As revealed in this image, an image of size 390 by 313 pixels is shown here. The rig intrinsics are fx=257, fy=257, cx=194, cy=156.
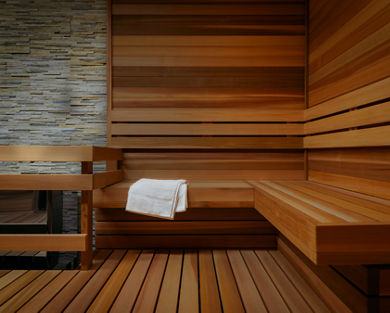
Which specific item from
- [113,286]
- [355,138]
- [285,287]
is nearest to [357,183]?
[355,138]

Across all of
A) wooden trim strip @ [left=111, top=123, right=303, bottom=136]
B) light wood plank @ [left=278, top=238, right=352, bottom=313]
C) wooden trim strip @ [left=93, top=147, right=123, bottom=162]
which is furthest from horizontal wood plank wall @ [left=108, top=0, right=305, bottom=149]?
light wood plank @ [left=278, top=238, right=352, bottom=313]

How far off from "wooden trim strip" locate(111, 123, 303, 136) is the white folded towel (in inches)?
23.1

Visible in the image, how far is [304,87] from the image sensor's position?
7.33ft

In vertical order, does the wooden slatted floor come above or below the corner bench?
below

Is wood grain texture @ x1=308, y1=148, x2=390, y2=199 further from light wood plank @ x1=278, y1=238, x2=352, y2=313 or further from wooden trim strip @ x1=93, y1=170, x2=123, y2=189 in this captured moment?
wooden trim strip @ x1=93, y1=170, x2=123, y2=189

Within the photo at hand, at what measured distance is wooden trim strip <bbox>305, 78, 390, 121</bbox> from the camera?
1293 mm

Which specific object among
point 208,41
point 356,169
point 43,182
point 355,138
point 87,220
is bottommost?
point 87,220

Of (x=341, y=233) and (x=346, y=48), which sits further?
(x=346, y=48)

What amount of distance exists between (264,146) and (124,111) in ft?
4.05

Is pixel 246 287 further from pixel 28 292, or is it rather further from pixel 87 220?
pixel 28 292

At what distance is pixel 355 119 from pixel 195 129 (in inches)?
45.8

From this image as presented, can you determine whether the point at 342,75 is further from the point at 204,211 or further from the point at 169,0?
the point at 169,0

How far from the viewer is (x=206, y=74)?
87.4 inches

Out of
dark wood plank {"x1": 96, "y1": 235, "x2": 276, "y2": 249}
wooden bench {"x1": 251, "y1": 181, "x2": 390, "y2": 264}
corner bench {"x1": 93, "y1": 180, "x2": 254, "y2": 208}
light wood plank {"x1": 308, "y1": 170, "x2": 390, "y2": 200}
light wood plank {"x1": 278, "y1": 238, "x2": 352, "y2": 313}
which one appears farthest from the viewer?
dark wood plank {"x1": 96, "y1": 235, "x2": 276, "y2": 249}
